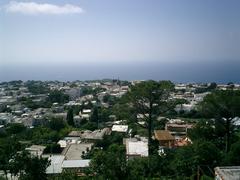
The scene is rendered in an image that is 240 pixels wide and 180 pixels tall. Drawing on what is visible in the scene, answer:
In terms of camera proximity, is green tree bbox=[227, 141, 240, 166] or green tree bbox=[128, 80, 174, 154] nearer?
green tree bbox=[227, 141, 240, 166]

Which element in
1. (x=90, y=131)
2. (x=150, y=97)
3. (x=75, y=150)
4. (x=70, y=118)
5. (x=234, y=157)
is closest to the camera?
(x=234, y=157)

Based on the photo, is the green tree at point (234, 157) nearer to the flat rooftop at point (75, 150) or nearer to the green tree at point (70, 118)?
the flat rooftop at point (75, 150)

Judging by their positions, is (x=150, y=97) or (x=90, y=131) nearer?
(x=150, y=97)

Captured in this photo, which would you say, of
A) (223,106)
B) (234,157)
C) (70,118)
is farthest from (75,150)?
(70,118)

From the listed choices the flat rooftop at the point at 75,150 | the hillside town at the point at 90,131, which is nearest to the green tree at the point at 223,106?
the hillside town at the point at 90,131

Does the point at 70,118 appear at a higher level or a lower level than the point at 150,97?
lower

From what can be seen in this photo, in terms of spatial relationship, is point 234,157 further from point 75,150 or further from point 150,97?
point 75,150

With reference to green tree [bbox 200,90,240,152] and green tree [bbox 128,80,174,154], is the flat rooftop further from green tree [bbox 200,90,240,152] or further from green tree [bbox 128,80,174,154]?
green tree [bbox 200,90,240,152]

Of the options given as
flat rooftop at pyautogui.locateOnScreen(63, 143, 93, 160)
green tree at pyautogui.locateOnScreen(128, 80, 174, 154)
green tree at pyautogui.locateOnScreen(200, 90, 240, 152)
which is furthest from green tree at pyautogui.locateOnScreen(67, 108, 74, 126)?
green tree at pyautogui.locateOnScreen(200, 90, 240, 152)

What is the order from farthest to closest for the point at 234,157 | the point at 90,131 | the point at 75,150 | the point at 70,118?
the point at 70,118 < the point at 90,131 < the point at 75,150 < the point at 234,157

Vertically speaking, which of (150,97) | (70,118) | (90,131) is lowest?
(90,131)
